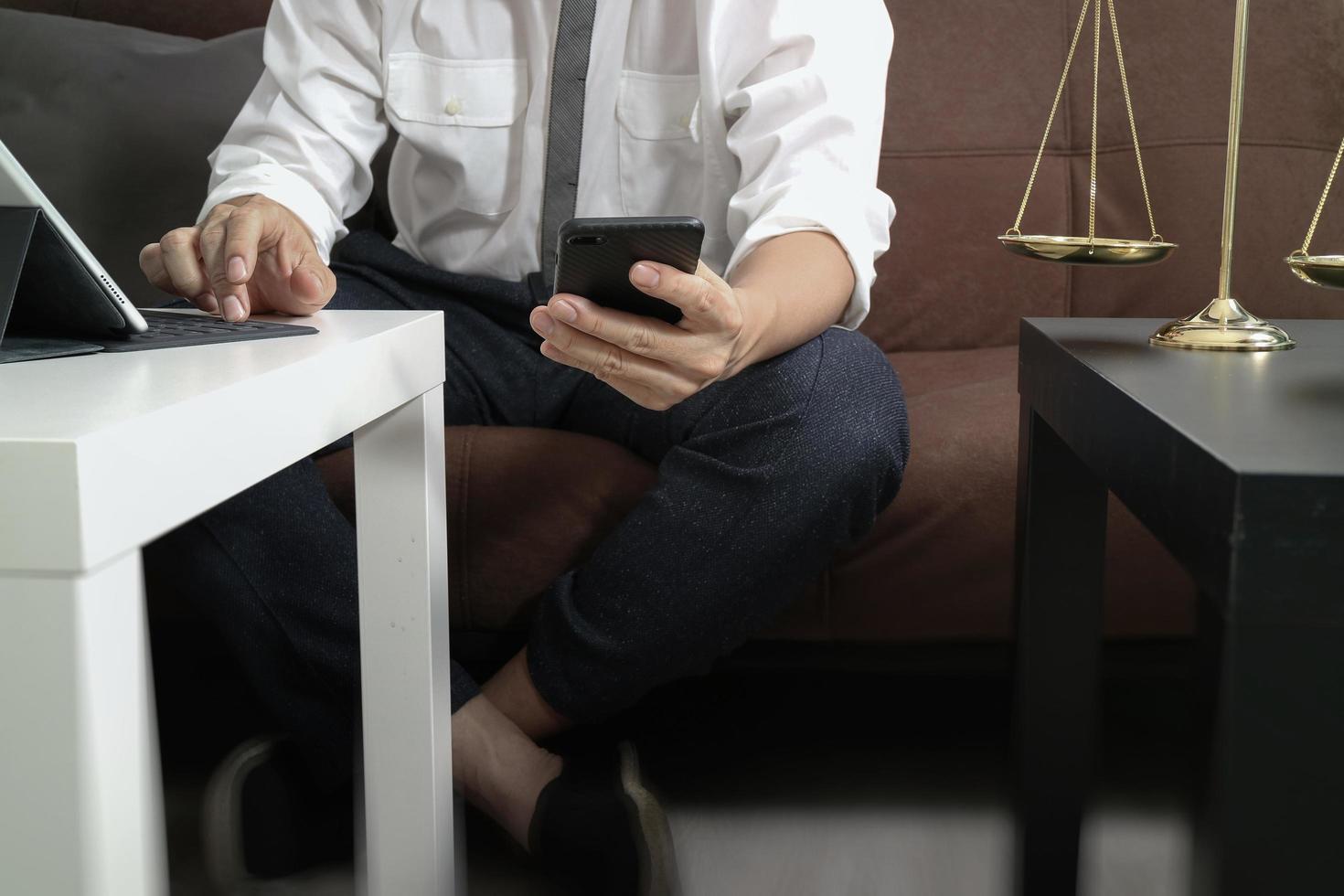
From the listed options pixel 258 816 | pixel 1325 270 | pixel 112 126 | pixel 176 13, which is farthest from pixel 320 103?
pixel 1325 270

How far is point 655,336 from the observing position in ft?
2.36

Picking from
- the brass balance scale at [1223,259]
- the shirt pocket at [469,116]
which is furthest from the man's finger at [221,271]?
the brass balance scale at [1223,259]

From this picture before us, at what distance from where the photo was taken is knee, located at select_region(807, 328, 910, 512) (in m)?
0.90

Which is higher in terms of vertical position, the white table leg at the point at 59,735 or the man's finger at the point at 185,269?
the man's finger at the point at 185,269

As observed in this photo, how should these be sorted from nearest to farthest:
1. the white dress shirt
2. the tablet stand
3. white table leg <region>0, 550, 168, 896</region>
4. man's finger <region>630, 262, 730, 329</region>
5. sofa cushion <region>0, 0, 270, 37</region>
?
1. white table leg <region>0, 550, 168, 896</region>
2. the tablet stand
3. man's finger <region>630, 262, 730, 329</region>
4. the white dress shirt
5. sofa cushion <region>0, 0, 270, 37</region>

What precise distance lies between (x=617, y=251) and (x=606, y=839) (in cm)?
46

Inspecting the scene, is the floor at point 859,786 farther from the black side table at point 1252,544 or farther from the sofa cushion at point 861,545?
the black side table at point 1252,544

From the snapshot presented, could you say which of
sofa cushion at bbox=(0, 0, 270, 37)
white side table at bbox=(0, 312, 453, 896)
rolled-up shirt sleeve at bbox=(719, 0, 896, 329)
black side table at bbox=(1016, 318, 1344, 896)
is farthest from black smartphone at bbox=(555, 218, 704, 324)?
sofa cushion at bbox=(0, 0, 270, 37)

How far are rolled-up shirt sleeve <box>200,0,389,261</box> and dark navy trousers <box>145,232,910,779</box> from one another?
0.34m

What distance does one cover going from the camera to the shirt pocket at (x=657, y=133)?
1.17 m

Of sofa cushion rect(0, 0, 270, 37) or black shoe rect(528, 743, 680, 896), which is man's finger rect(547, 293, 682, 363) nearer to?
black shoe rect(528, 743, 680, 896)

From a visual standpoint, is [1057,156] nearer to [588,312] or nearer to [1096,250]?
[1096,250]

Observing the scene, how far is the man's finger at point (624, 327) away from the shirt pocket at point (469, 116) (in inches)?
20.4

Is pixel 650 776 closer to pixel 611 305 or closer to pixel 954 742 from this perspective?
pixel 954 742
